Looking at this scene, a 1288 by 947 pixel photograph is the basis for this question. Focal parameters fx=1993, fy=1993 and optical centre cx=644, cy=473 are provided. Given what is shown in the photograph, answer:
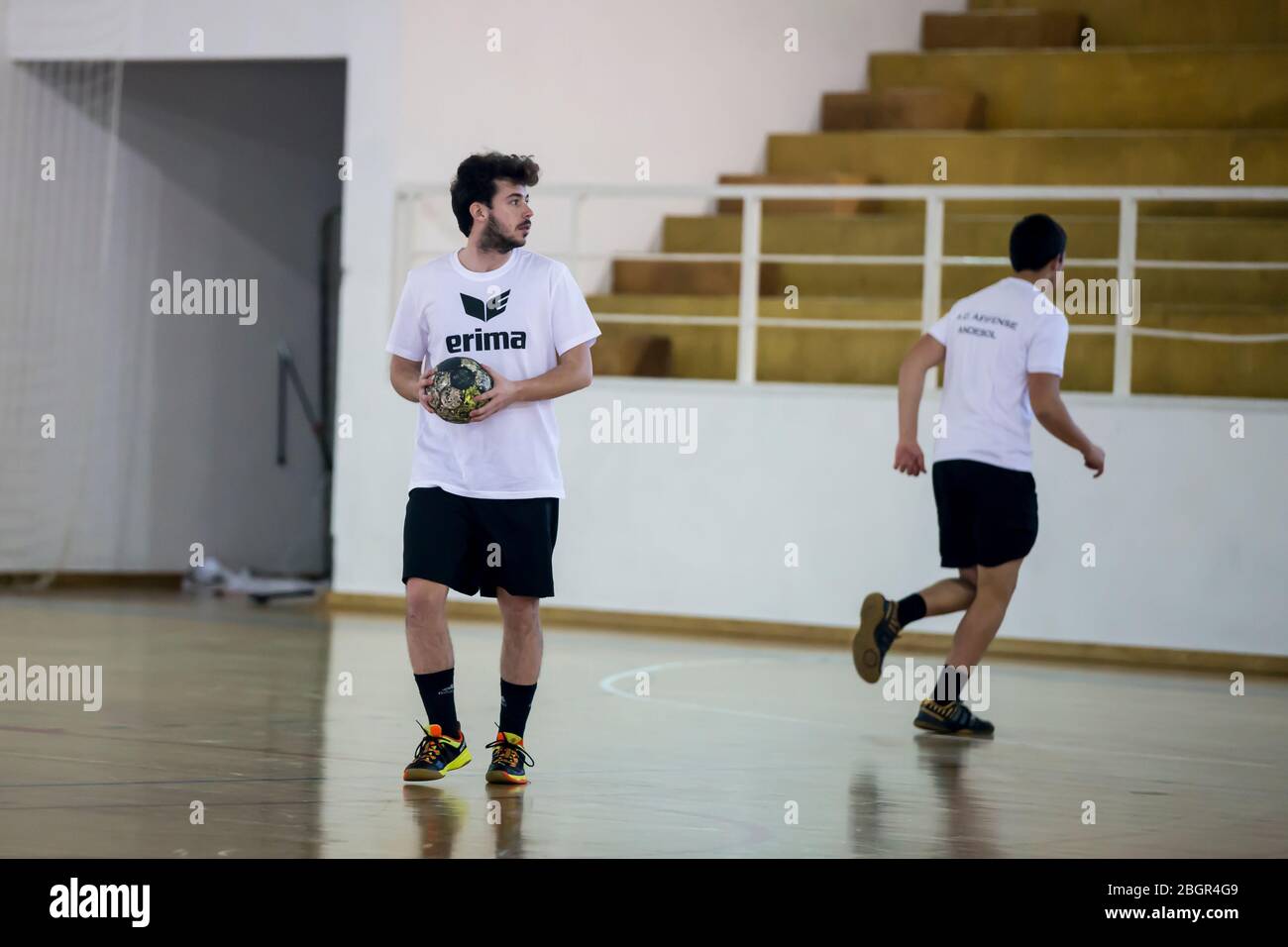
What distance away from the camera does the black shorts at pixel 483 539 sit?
5098mm

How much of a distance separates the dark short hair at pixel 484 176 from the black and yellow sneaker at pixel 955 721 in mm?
2419

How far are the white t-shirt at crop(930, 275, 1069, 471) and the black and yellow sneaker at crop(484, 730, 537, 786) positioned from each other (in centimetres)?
210

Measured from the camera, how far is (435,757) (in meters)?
5.16

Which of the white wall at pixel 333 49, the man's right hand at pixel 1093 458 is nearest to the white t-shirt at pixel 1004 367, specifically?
the man's right hand at pixel 1093 458

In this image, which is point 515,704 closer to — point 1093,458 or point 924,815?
point 924,815

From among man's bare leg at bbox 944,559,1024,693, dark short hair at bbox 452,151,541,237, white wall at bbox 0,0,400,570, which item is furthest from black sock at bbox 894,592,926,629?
white wall at bbox 0,0,400,570

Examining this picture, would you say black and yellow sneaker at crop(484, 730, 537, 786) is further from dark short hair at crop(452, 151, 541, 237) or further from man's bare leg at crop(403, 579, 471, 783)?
dark short hair at crop(452, 151, 541, 237)

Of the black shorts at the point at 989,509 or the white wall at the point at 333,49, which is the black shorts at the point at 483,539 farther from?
the white wall at the point at 333,49

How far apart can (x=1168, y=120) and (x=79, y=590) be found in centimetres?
735

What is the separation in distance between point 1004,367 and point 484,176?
85.0 inches

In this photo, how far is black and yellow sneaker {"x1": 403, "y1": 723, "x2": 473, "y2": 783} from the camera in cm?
514

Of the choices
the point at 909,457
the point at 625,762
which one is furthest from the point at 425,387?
the point at 909,457
